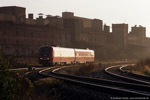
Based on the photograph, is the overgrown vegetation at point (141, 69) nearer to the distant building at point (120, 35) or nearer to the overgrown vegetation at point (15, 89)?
the overgrown vegetation at point (15, 89)

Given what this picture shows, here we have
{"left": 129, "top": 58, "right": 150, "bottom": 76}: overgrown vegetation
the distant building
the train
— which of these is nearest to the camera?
{"left": 129, "top": 58, "right": 150, "bottom": 76}: overgrown vegetation

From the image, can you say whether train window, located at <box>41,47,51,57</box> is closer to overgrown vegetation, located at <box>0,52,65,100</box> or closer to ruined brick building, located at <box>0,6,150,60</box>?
ruined brick building, located at <box>0,6,150,60</box>

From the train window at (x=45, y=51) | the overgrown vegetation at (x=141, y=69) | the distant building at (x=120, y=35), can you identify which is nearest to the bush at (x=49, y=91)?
the overgrown vegetation at (x=141, y=69)

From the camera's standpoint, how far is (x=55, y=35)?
70.1 metres

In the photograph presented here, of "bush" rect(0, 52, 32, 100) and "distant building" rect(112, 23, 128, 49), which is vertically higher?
"distant building" rect(112, 23, 128, 49)

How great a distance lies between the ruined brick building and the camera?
192 feet

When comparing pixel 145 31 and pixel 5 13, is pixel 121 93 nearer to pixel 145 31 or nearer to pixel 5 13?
pixel 5 13

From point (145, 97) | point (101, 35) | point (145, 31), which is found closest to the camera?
point (145, 97)

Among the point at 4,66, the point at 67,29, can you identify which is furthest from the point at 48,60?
the point at 67,29

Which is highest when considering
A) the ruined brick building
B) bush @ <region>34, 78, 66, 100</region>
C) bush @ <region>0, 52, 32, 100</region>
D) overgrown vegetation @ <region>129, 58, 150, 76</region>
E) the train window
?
the ruined brick building

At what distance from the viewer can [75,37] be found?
75.6 meters

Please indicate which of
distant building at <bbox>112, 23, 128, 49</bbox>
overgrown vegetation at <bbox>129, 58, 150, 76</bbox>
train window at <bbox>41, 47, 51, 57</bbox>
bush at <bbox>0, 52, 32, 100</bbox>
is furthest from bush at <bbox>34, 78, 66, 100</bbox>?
distant building at <bbox>112, 23, 128, 49</bbox>

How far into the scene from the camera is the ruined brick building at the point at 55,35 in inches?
2306

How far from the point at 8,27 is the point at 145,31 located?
2648 inches
